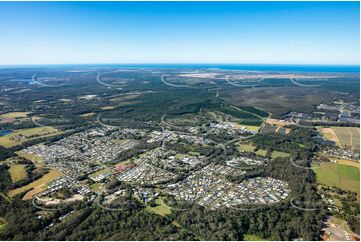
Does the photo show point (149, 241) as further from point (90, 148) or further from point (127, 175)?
point (90, 148)

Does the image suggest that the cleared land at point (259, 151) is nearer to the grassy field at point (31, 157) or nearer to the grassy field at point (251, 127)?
the grassy field at point (251, 127)

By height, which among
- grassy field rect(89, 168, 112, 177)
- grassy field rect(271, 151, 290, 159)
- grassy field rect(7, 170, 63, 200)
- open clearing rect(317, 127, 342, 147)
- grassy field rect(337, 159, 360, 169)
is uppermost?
open clearing rect(317, 127, 342, 147)

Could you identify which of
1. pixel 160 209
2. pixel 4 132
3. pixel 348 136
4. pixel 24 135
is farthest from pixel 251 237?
pixel 4 132

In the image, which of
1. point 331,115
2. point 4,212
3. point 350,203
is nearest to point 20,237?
point 4,212

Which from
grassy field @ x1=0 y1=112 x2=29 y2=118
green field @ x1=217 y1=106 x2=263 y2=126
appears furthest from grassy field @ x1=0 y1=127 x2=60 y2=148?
green field @ x1=217 y1=106 x2=263 y2=126

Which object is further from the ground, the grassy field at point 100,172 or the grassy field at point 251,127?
the grassy field at point 251,127

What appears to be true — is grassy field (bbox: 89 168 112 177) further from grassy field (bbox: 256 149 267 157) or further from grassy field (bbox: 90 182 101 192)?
grassy field (bbox: 256 149 267 157)

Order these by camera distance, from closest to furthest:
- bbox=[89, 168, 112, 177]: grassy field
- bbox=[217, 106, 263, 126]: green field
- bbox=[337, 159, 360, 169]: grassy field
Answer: bbox=[89, 168, 112, 177]: grassy field → bbox=[337, 159, 360, 169]: grassy field → bbox=[217, 106, 263, 126]: green field

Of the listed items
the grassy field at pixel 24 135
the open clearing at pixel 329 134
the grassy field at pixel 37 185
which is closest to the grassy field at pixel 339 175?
the open clearing at pixel 329 134
